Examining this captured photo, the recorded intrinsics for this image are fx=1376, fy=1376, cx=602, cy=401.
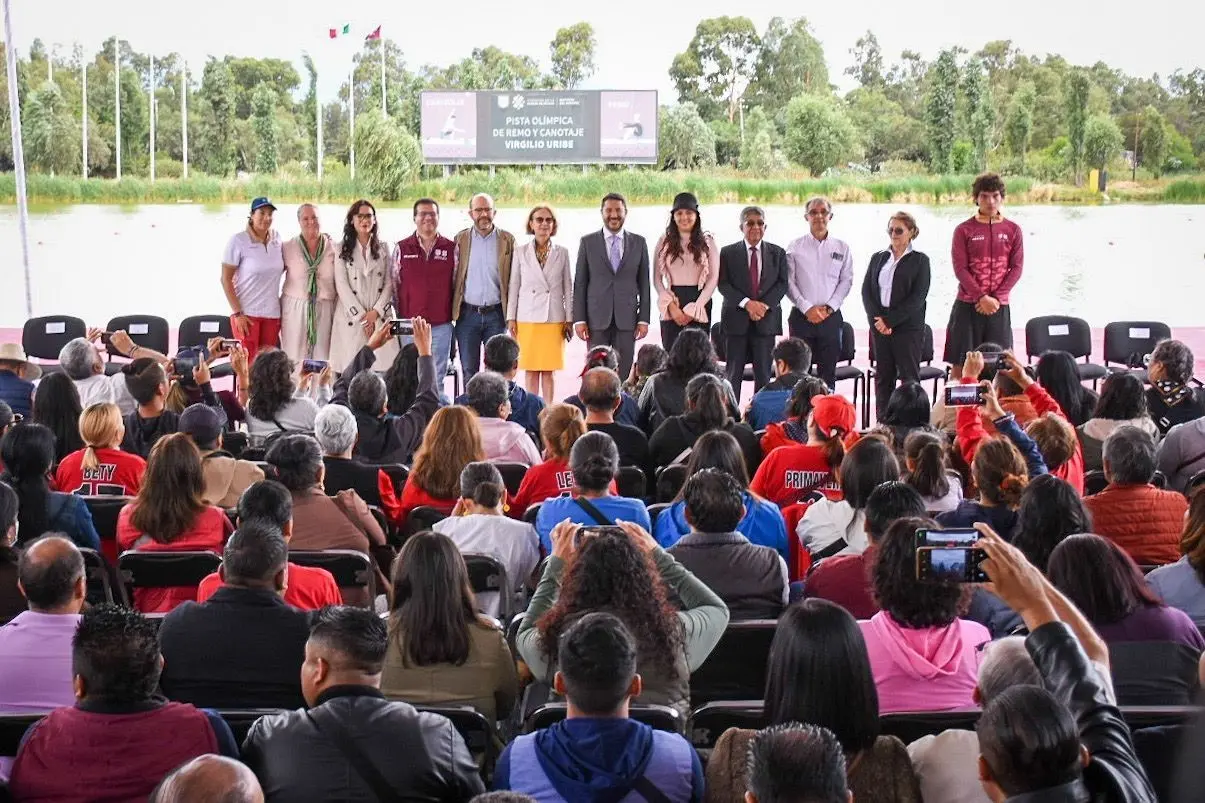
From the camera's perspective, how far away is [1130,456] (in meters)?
4.54

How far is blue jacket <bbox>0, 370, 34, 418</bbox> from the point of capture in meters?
6.87

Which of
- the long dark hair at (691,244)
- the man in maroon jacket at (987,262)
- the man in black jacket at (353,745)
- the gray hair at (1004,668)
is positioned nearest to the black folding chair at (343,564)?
the man in black jacket at (353,745)

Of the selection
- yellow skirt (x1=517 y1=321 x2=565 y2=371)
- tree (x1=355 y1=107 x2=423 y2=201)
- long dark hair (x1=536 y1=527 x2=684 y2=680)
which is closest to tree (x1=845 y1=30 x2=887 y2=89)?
tree (x1=355 y1=107 x2=423 y2=201)

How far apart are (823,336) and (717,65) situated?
558cm

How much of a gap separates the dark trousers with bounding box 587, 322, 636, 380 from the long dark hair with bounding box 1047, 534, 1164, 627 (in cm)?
566

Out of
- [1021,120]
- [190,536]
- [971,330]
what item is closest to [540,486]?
[190,536]

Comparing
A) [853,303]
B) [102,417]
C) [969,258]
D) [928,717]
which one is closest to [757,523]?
[928,717]

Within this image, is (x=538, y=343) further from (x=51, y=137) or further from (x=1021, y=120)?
(x=51, y=137)

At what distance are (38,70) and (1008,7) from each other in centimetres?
971

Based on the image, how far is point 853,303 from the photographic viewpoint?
14.0m

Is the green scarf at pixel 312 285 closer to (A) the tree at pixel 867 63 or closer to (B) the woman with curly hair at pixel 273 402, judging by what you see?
(B) the woman with curly hair at pixel 273 402

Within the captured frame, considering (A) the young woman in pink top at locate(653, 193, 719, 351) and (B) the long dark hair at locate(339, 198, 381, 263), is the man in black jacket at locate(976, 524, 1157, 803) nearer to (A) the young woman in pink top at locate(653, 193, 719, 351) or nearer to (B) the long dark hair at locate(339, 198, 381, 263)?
(A) the young woman in pink top at locate(653, 193, 719, 351)

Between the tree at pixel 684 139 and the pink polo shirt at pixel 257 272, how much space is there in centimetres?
581

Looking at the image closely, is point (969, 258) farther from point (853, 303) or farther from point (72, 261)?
point (72, 261)
